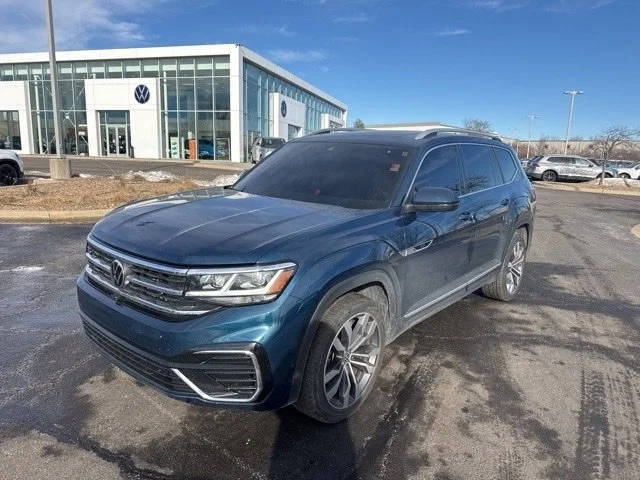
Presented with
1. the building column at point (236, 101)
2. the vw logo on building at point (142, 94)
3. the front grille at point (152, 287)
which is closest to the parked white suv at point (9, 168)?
the front grille at point (152, 287)

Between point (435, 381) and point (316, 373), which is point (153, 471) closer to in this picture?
point (316, 373)

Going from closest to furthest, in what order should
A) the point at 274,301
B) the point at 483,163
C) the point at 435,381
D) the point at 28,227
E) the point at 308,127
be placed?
the point at 274,301, the point at 435,381, the point at 483,163, the point at 28,227, the point at 308,127

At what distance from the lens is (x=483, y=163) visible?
4.73 metres

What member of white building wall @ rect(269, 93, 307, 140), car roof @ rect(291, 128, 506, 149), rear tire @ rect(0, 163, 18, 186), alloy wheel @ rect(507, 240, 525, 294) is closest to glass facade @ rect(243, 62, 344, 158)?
white building wall @ rect(269, 93, 307, 140)

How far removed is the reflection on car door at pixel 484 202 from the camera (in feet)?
14.1

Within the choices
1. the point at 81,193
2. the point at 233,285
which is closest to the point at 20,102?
the point at 81,193

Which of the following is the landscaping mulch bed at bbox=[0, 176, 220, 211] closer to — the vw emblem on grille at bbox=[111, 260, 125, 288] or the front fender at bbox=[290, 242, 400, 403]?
the vw emblem on grille at bbox=[111, 260, 125, 288]

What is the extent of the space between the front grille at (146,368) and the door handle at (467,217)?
2.59 meters

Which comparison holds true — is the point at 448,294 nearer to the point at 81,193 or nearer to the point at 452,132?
the point at 452,132

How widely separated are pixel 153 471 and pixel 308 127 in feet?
171

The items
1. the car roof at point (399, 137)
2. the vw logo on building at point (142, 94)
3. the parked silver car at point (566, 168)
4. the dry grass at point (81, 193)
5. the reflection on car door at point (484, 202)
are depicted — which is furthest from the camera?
the vw logo on building at point (142, 94)

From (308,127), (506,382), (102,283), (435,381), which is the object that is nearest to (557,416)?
(506,382)

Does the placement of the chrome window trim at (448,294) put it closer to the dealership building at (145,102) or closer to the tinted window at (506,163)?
the tinted window at (506,163)

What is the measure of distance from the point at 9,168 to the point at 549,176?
2742 centimetres
